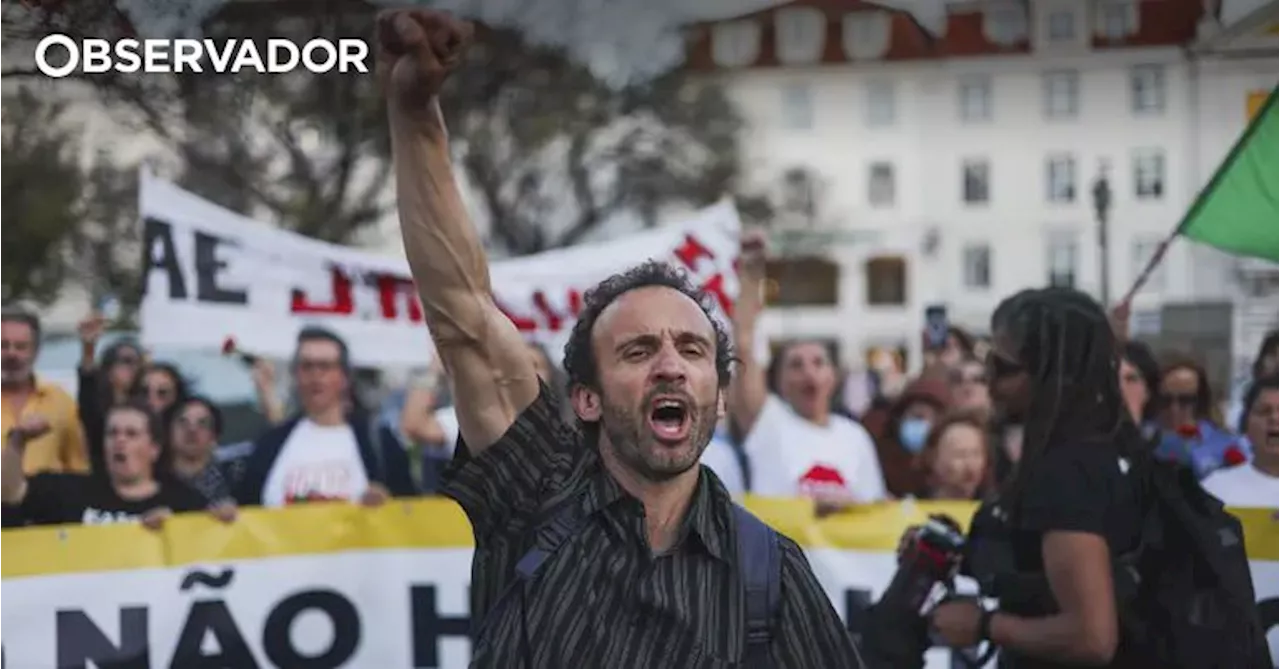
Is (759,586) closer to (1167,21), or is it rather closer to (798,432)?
(798,432)

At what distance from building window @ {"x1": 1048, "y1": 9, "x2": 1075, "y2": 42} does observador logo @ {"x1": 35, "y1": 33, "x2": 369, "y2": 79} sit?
17.0 feet

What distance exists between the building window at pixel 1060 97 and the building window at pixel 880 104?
6.73 feet

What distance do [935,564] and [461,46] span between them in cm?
155

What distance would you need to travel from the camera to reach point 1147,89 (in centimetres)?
1288

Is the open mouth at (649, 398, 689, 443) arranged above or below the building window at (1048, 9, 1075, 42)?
below

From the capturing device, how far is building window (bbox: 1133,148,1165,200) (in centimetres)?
1562

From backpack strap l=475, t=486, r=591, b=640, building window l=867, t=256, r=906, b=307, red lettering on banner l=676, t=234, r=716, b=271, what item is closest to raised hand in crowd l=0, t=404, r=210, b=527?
red lettering on banner l=676, t=234, r=716, b=271

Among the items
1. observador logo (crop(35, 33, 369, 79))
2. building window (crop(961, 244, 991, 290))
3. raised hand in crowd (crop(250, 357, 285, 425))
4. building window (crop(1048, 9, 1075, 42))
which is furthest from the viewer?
building window (crop(961, 244, 991, 290))

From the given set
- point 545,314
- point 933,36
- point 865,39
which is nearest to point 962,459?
point 545,314

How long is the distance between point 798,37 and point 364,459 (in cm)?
1255

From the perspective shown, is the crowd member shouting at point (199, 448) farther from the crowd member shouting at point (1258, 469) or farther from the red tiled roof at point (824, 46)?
the red tiled roof at point (824, 46)

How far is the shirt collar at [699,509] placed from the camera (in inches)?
88.4

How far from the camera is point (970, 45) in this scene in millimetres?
12609

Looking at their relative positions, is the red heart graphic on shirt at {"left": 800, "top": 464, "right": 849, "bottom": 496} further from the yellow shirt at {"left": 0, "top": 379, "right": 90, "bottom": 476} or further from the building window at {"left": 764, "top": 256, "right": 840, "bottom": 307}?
the building window at {"left": 764, "top": 256, "right": 840, "bottom": 307}
